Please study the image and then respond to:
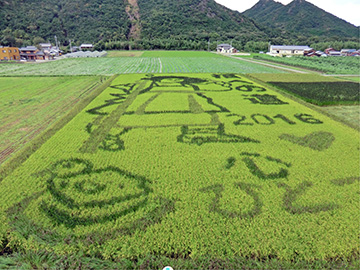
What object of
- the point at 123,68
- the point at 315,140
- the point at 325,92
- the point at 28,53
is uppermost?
the point at 28,53

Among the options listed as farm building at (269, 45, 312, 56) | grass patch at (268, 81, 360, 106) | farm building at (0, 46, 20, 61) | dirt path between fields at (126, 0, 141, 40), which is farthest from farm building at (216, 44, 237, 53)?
farm building at (0, 46, 20, 61)

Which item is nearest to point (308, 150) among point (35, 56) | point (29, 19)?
point (35, 56)

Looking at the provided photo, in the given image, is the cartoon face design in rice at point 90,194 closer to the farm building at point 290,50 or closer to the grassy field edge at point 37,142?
the grassy field edge at point 37,142

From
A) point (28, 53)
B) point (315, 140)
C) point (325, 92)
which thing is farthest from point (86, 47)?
point (315, 140)

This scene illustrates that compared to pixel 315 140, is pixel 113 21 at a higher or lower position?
higher

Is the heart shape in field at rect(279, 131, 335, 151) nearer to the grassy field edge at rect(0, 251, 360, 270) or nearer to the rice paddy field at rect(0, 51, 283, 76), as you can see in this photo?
the grassy field edge at rect(0, 251, 360, 270)

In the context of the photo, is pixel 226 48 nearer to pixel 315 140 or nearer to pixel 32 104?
pixel 32 104

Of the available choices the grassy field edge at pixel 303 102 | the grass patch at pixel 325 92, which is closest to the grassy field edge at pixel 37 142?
the grassy field edge at pixel 303 102
